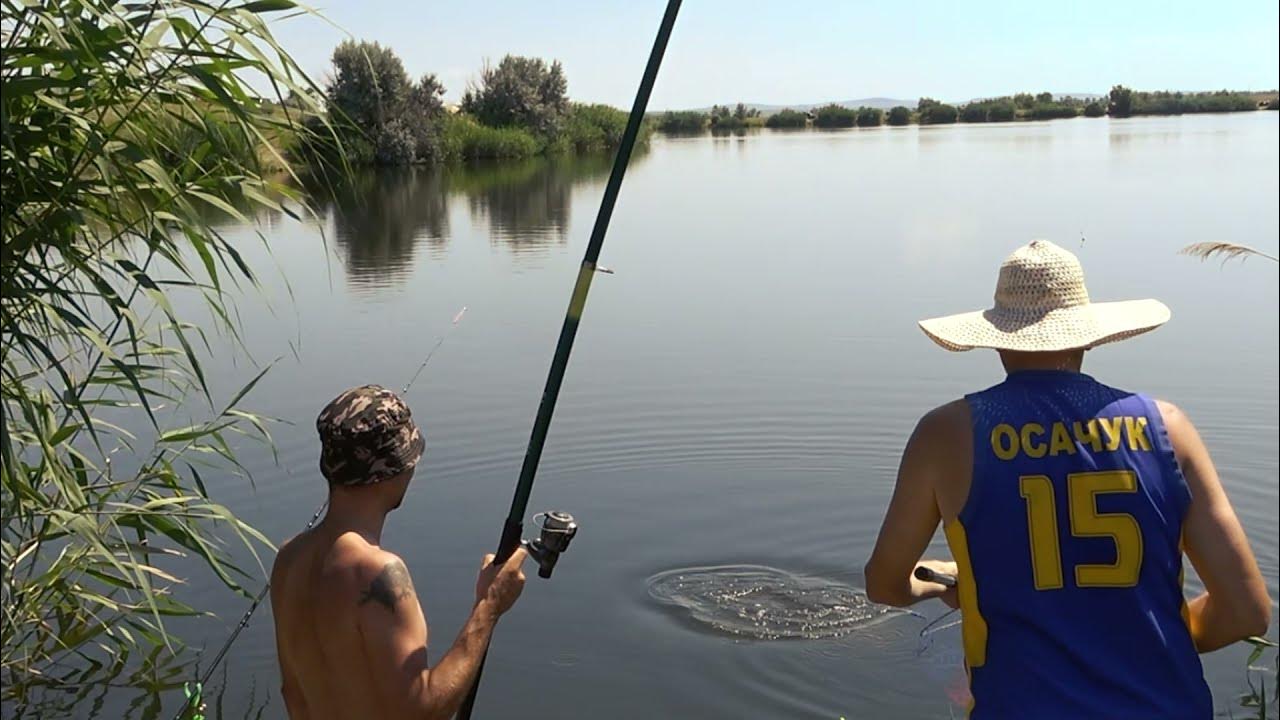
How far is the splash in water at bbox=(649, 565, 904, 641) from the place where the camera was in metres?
6.05

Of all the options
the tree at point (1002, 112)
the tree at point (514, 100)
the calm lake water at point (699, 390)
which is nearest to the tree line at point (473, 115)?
the tree at point (514, 100)

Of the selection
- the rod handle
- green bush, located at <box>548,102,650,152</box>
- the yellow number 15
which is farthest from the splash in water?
green bush, located at <box>548,102,650,152</box>

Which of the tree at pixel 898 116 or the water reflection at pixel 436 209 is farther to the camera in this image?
the tree at pixel 898 116

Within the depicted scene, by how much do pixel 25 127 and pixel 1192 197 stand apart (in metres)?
20.8

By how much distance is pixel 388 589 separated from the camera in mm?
2324

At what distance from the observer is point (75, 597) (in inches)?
183

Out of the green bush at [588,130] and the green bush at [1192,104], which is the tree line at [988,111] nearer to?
the green bush at [1192,104]

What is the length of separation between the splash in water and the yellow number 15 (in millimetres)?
4000

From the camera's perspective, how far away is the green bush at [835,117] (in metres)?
76.2

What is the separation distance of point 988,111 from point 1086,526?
82.6m

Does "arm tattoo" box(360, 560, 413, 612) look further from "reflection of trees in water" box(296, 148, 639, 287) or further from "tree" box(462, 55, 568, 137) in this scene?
"tree" box(462, 55, 568, 137)

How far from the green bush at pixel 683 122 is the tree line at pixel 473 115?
26789 millimetres

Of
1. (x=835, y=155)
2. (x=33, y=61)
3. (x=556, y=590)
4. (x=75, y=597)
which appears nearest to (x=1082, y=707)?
(x=33, y=61)

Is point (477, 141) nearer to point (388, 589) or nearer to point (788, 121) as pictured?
point (388, 589)
